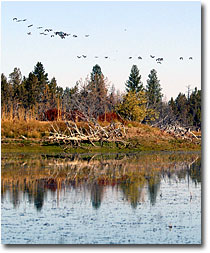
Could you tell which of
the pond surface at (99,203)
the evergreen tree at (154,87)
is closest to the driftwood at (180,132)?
the pond surface at (99,203)

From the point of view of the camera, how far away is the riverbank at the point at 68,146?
33969mm

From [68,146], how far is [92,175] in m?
12.1

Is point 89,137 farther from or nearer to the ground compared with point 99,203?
farther from the ground

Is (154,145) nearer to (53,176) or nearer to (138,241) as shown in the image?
(53,176)

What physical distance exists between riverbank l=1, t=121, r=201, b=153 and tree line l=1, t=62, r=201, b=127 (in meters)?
16.6

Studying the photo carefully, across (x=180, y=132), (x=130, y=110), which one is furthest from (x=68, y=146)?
(x=130, y=110)

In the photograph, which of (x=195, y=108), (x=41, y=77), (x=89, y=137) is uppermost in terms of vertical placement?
(x=41, y=77)

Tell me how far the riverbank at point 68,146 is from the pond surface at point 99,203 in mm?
7190

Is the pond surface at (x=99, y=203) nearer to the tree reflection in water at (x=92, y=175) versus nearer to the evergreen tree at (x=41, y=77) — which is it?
the tree reflection in water at (x=92, y=175)

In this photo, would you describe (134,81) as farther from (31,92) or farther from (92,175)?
(92,175)

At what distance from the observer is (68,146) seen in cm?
3434

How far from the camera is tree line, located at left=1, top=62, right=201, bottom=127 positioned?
210ft

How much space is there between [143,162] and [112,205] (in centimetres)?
1297

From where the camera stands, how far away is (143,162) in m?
28.3
